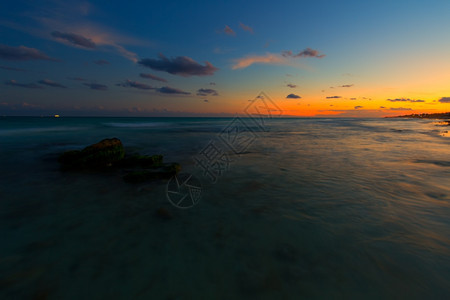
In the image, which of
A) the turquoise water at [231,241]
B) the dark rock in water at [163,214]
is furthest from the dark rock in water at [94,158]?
the dark rock in water at [163,214]

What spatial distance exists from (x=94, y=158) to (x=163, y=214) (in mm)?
6180

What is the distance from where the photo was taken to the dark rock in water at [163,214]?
440 centimetres

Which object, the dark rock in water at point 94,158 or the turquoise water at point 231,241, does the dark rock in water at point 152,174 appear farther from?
the dark rock in water at point 94,158

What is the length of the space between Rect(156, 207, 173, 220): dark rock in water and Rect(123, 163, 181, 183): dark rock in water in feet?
8.02

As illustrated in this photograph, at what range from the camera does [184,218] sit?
436 cm

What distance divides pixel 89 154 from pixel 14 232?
20.0ft

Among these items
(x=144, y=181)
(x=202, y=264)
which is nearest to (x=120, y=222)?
(x=202, y=264)

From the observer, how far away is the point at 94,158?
8.71 m

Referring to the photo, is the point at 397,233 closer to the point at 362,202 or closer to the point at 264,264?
the point at 362,202

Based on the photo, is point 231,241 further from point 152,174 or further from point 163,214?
point 152,174

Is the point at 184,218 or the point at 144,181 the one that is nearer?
the point at 184,218

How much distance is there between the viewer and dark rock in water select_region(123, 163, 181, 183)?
6797mm

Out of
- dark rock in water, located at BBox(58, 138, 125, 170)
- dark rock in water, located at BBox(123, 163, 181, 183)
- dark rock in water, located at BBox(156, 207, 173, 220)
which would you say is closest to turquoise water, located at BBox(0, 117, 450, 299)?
dark rock in water, located at BBox(156, 207, 173, 220)

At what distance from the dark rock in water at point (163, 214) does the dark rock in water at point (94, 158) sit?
544 centimetres
